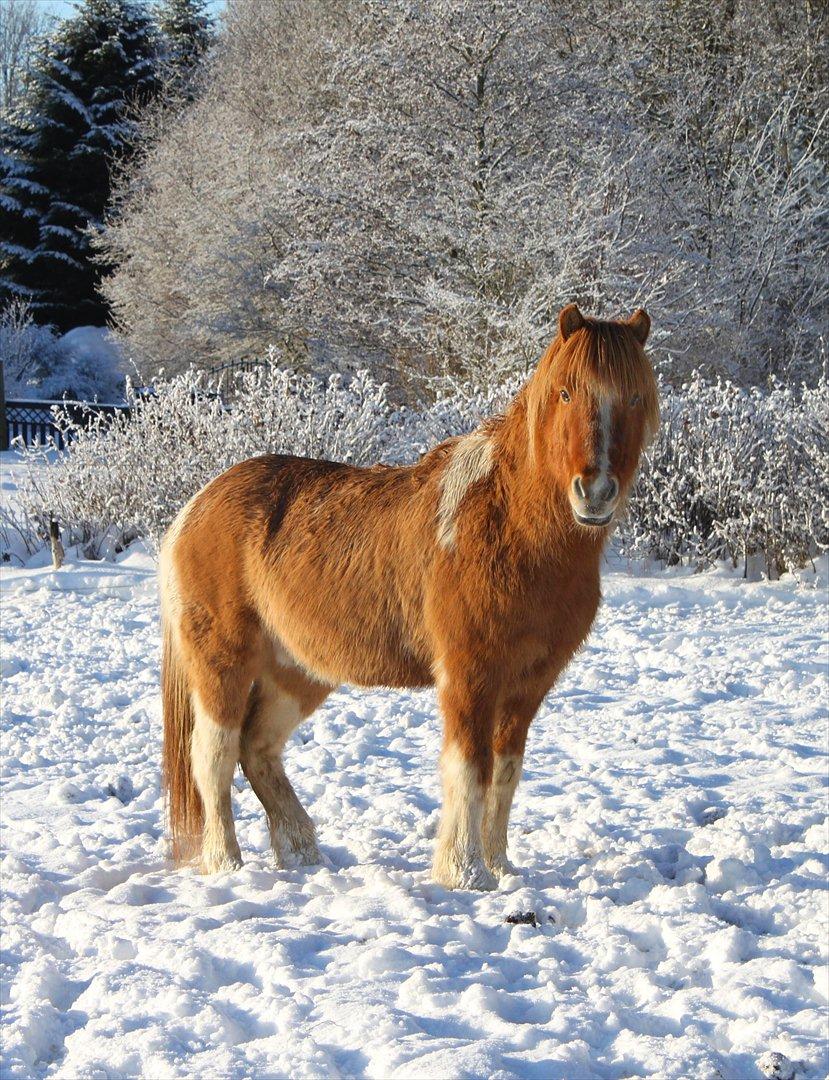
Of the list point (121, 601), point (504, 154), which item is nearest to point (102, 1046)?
point (121, 601)

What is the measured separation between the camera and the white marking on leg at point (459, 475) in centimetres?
362

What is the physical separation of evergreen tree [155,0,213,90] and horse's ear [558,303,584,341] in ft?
104

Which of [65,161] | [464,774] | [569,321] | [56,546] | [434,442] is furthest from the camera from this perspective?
[65,161]

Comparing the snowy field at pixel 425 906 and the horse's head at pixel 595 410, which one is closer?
the snowy field at pixel 425 906

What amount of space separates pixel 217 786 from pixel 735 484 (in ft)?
19.8

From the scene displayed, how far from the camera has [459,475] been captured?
3.72 meters

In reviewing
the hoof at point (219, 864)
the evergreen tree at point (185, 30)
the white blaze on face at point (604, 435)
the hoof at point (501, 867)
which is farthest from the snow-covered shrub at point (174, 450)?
the evergreen tree at point (185, 30)

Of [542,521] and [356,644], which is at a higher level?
[542,521]

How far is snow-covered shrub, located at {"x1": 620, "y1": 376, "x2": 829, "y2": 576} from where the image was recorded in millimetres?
8648

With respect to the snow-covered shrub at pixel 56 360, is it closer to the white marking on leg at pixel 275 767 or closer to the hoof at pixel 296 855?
the white marking on leg at pixel 275 767

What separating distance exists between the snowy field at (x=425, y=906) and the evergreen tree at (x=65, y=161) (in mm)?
25700

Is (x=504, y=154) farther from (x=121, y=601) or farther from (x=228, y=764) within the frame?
(x=228, y=764)

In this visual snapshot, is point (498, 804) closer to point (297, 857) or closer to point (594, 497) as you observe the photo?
point (297, 857)

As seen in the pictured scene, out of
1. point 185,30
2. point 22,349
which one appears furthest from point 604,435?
point 185,30
